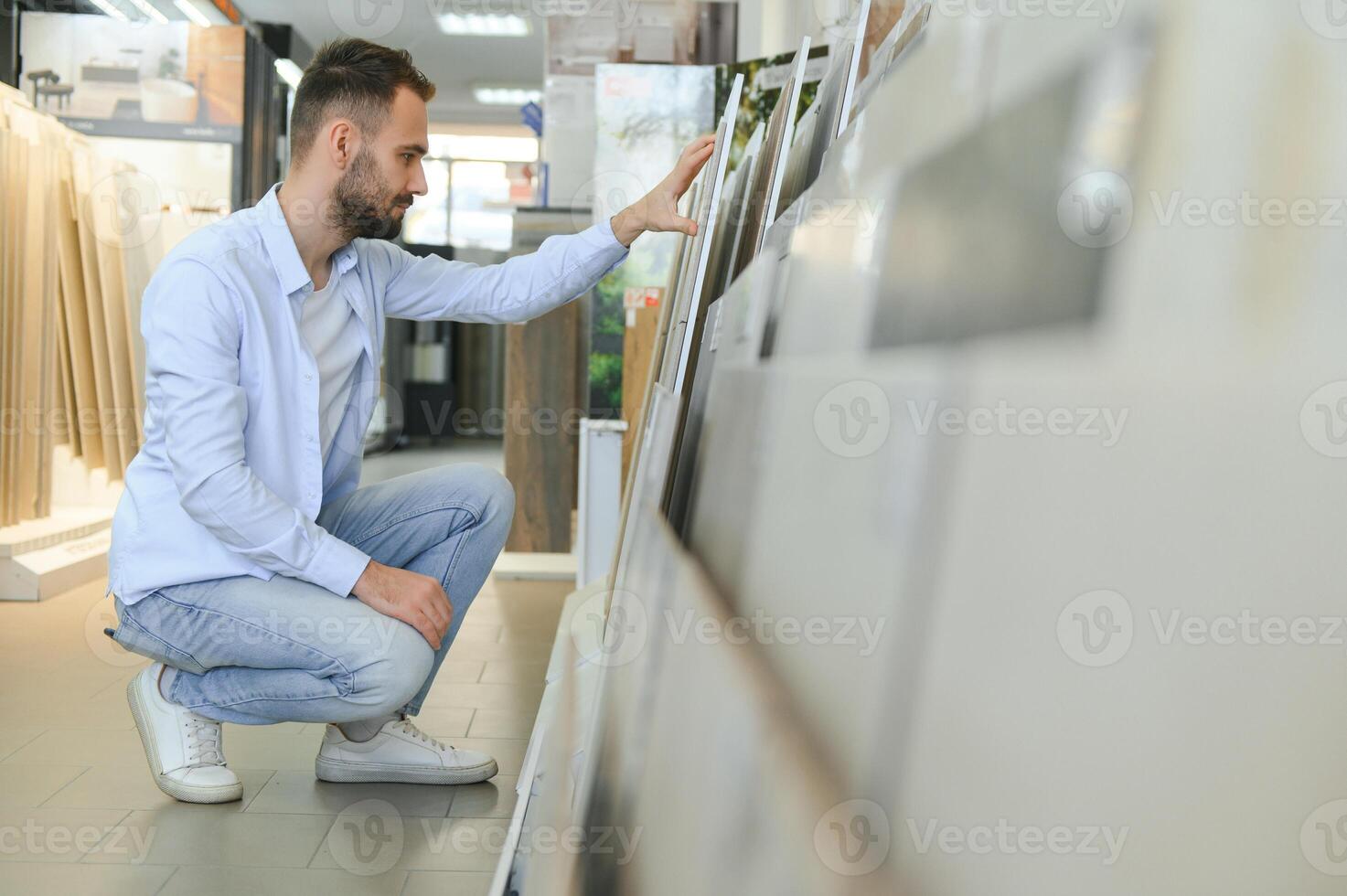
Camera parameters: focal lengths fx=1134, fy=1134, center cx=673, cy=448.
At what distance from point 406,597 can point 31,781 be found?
73cm

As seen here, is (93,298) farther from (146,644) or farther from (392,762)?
(392,762)

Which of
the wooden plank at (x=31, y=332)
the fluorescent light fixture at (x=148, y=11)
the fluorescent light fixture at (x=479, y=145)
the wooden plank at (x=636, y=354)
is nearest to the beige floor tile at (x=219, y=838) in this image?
the wooden plank at (x=636, y=354)

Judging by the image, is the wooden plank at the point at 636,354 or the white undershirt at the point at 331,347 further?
the wooden plank at the point at 636,354

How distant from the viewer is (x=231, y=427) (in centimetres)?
161

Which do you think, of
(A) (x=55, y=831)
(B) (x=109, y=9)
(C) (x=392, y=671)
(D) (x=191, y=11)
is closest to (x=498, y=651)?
(C) (x=392, y=671)

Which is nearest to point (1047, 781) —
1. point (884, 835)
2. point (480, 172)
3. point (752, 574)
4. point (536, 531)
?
point (884, 835)

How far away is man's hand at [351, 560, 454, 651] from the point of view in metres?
1.66

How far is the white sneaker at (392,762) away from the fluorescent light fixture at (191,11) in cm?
680

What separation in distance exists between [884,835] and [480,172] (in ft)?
39.2

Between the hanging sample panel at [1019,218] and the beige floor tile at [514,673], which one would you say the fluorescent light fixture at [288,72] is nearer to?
the beige floor tile at [514,673]

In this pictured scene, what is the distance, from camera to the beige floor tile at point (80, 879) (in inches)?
56.0

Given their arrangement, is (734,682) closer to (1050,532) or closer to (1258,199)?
(1050,532)

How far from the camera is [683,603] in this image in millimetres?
788

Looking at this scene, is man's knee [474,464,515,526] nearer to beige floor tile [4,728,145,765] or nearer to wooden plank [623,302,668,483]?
beige floor tile [4,728,145,765]
